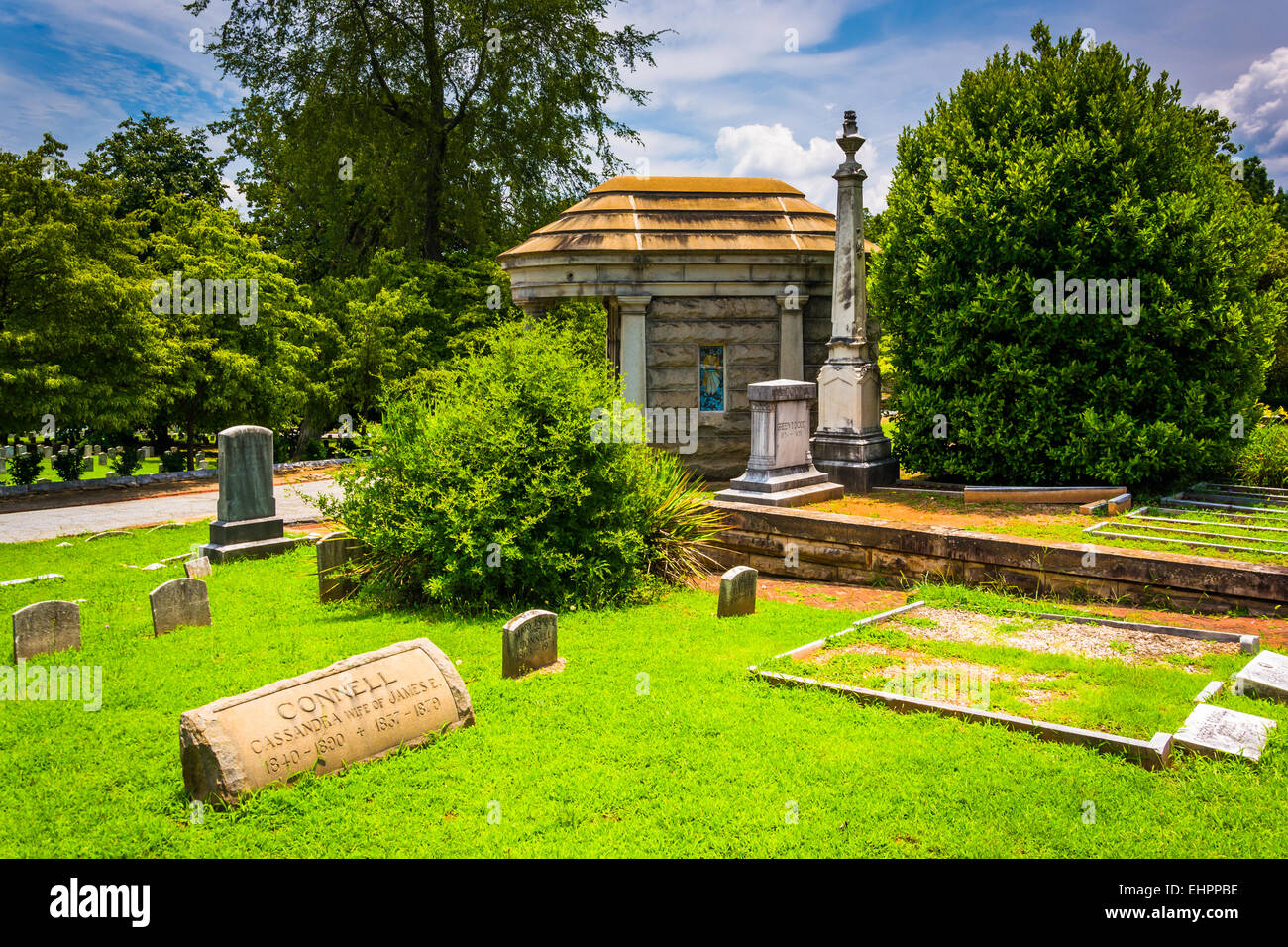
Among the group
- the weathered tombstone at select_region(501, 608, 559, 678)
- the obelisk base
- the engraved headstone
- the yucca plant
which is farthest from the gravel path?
the engraved headstone

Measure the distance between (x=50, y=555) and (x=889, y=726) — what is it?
1270cm

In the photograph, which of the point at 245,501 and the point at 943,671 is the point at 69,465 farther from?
the point at 943,671

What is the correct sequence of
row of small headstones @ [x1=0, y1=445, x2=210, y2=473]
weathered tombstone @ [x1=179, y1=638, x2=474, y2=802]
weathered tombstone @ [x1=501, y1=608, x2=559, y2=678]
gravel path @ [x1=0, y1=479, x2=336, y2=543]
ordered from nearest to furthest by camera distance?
weathered tombstone @ [x1=179, y1=638, x2=474, y2=802] < weathered tombstone @ [x1=501, y1=608, x2=559, y2=678] < gravel path @ [x1=0, y1=479, x2=336, y2=543] < row of small headstones @ [x1=0, y1=445, x2=210, y2=473]

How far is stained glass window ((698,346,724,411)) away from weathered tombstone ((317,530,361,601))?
877cm

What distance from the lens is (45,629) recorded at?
8070 millimetres

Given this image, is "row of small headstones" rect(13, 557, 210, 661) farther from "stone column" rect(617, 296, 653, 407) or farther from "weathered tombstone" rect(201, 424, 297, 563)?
"stone column" rect(617, 296, 653, 407)

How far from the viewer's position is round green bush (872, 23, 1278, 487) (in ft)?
43.0

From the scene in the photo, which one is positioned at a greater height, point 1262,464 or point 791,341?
point 791,341

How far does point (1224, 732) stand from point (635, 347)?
42.4 feet

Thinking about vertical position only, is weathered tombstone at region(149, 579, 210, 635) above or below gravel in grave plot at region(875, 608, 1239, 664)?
above

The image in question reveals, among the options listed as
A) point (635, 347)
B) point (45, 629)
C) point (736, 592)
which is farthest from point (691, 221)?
point (45, 629)
